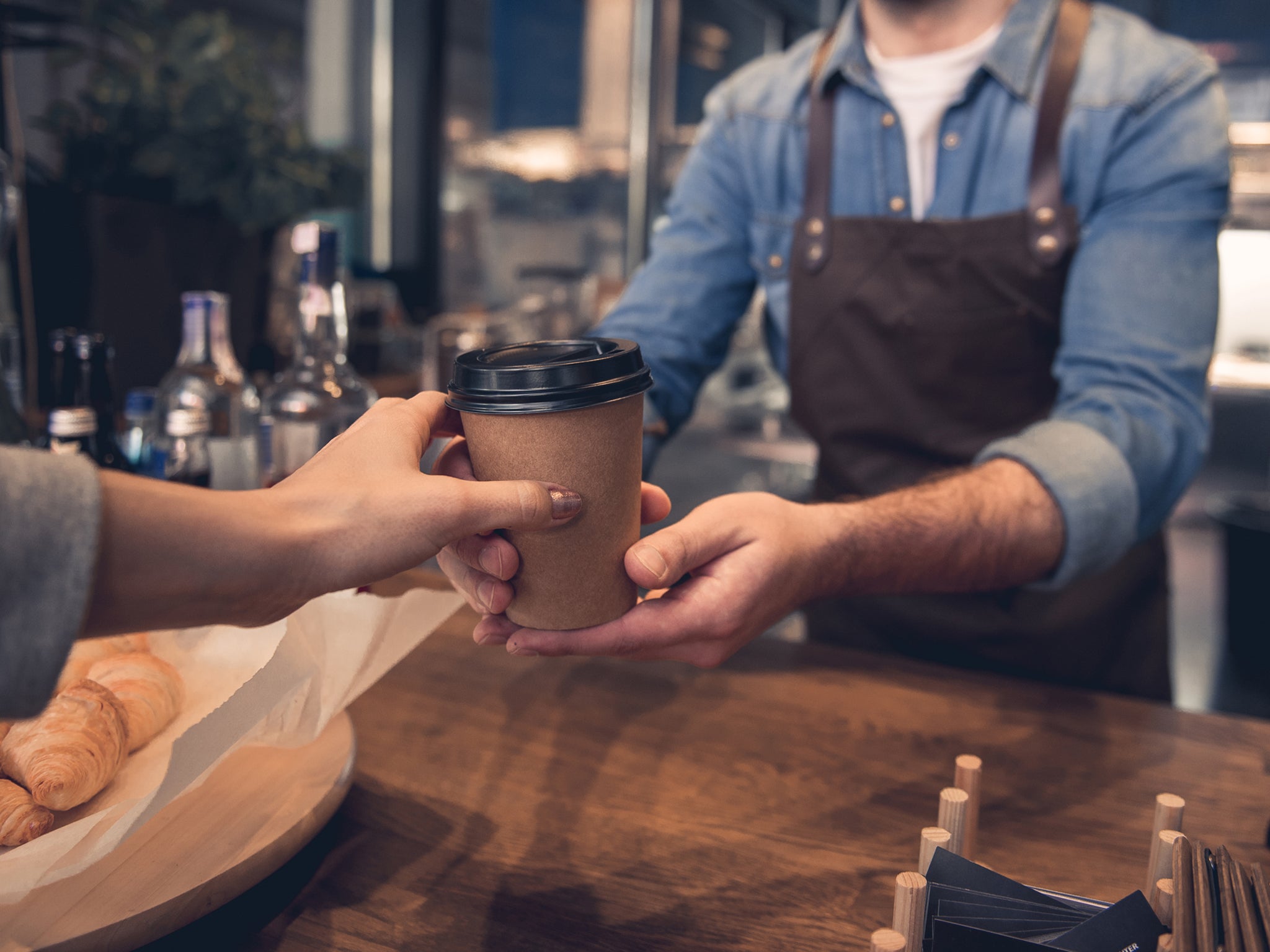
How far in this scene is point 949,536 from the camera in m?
0.92

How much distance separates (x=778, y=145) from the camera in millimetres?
1417

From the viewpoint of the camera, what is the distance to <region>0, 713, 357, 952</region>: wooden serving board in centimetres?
52

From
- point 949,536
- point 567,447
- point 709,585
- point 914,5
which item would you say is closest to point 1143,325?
point 949,536

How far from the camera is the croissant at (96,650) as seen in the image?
0.75 meters

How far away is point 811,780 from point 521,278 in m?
2.77

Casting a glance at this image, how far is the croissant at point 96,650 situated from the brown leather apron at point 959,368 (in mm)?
974

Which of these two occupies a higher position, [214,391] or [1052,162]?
[1052,162]

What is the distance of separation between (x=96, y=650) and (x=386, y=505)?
1.46 ft

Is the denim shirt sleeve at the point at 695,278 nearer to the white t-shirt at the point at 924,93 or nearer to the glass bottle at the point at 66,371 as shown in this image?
the white t-shirt at the point at 924,93

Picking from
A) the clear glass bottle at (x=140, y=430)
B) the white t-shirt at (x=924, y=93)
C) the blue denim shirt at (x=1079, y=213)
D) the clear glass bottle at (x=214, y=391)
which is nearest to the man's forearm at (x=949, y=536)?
the blue denim shirt at (x=1079, y=213)

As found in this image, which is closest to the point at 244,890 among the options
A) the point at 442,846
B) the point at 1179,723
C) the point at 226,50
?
the point at 442,846

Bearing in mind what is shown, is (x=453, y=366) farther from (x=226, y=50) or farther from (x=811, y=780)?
(x=226, y=50)

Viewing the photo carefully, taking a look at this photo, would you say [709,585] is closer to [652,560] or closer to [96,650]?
[652,560]

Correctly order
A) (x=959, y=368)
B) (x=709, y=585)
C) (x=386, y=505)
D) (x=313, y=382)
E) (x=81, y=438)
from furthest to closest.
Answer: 1. (x=959, y=368)
2. (x=313, y=382)
3. (x=81, y=438)
4. (x=709, y=585)
5. (x=386, y=505)
